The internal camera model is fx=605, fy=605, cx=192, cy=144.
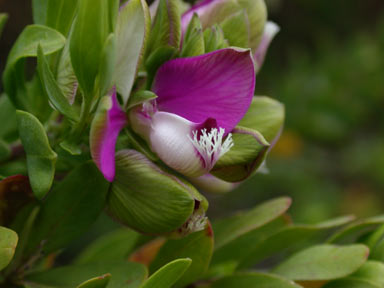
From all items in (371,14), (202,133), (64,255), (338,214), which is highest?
(202,133)

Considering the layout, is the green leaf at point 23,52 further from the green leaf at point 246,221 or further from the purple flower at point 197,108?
the green leaf at point 246,221

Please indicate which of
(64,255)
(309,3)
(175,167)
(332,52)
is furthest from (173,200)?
(309,3)

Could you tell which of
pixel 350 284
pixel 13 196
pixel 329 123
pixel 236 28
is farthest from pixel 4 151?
pixel 329 123

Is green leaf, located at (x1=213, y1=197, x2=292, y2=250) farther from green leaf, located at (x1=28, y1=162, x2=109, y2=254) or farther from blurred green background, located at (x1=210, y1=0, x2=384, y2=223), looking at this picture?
blurred green background, located at (x1=210, y1=0, x2=384, y2=223)

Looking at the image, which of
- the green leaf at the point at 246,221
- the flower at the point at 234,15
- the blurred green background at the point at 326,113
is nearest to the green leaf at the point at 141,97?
the flower at the point at 234,15

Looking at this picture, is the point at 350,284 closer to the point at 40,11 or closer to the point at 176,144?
the point at 176,144

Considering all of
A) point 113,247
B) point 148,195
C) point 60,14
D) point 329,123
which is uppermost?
point 60,14

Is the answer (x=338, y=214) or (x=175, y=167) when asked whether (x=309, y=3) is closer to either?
(x=338, y=214)
